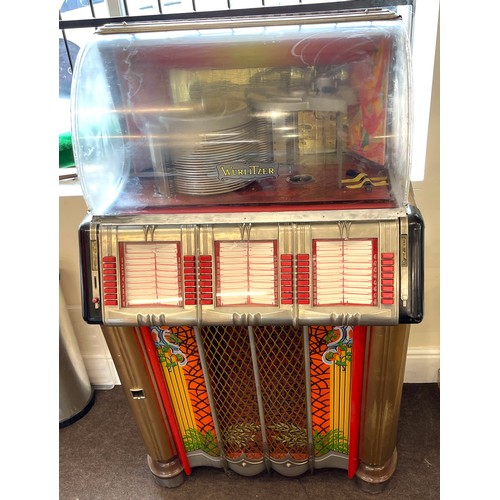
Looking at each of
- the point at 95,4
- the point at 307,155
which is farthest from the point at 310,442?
the point at 95,4

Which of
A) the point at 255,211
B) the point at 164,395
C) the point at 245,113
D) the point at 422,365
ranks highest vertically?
the point at 245,113

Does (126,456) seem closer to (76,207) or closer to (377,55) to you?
(76,207)

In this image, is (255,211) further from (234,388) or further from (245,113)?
(234,388)

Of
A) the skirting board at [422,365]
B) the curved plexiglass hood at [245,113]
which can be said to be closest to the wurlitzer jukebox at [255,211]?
the curved plexiglass hood at [245,113]

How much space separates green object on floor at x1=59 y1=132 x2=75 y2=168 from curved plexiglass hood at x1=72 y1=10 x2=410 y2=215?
0.94 meters

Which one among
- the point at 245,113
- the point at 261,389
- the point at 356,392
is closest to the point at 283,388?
the point at 261,389

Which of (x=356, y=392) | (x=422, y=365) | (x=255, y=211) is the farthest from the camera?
(x=422, y=365)

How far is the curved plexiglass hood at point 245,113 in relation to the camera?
1.59 meters

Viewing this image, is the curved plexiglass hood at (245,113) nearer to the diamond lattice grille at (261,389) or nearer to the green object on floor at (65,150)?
the diamond lattice grille at (261,389)

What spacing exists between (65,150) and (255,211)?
1.36m

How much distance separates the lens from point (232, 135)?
1.61 m

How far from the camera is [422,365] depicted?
2482 millimetres

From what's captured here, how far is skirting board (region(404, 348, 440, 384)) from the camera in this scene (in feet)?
8.07

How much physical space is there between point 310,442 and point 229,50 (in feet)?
4.31
